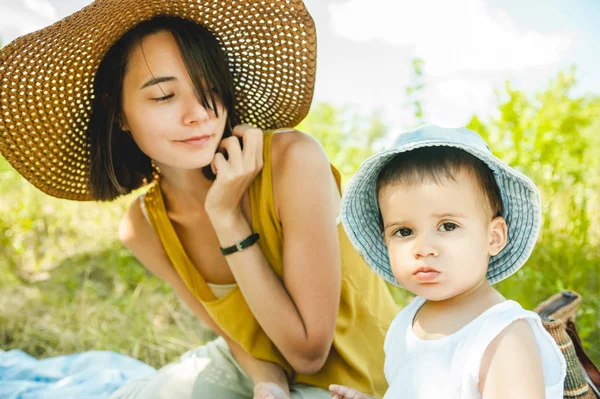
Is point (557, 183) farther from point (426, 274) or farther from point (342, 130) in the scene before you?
point (342, 130)

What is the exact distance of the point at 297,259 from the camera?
6.30ft

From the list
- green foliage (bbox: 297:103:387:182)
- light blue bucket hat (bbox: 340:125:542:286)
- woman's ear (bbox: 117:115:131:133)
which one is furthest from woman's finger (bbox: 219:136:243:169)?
green foliage (bbox: 297:103:387:182)

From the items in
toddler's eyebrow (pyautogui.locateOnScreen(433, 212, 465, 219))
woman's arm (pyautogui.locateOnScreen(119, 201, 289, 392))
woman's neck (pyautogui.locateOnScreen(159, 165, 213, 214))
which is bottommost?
woman's arm (pyautogui.locateOnScreen(119, 201, 289, 392))

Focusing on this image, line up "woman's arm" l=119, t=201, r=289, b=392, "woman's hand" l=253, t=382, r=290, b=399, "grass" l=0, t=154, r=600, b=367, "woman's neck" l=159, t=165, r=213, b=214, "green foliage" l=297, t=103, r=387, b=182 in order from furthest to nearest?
"green foliage" l=297, t=103, r=387, b=182 → "grass" l=0, t=154, r=600, b=367 → "woman's arm" l=119, t=201, r=289, b=392 → "woman's neck" l=159, t=165, r=213, b=214 → "woman's hand" l=253, t=382, r=290, b=399

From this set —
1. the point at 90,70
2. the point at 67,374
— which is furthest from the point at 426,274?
the point at 67,374

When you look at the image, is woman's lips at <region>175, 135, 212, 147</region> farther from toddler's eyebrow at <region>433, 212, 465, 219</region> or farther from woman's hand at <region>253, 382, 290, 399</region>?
toddler's eyebrow at <region>433, 212, 465, 219</region>

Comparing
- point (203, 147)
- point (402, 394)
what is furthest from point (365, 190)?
point (203, 147)

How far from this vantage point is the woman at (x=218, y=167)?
1859mm

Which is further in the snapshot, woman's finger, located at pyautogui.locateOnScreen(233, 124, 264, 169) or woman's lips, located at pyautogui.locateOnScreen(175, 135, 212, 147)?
woman's finger, located at pyautogui.locateOnScreen(233, 124, 264, 169)

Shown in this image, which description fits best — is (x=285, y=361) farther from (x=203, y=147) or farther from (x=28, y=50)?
(x=28, y=50)

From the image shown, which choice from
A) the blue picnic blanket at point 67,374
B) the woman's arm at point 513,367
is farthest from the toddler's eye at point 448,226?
the blue picnic blanket at point 67,374

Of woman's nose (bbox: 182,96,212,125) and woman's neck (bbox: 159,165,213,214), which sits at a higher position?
woman's nose (bbox: 182,96,212,125)

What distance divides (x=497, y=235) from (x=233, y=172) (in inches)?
36.1

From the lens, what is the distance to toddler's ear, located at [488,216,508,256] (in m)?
1.31
